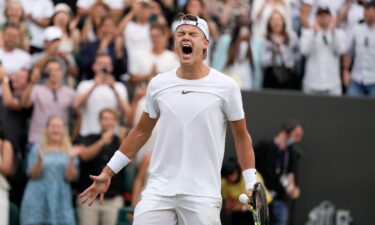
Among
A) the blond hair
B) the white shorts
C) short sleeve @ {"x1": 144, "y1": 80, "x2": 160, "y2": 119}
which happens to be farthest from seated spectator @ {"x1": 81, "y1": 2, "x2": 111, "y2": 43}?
the white shorts

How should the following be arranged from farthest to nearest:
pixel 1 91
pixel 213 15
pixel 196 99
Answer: pixel 213 15 < pixel 1 91 < pixel 196 99

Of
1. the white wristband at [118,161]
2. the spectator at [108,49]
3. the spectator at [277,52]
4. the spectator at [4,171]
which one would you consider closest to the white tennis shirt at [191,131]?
the white wristband at [118,161]

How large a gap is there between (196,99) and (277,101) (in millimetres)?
7262

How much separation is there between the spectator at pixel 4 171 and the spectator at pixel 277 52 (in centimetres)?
415

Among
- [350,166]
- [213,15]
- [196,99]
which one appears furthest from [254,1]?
[196,99]

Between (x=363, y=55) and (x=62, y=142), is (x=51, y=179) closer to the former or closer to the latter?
(x=62, y=142)

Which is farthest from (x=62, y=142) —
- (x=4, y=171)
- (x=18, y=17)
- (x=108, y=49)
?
(x=18, y=17)

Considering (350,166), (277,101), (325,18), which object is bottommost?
(350,166)

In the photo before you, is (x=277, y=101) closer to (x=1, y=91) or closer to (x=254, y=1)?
(x=254, y=1)

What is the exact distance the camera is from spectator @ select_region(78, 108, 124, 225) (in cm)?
1294

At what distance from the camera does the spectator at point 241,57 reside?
14.8 meters

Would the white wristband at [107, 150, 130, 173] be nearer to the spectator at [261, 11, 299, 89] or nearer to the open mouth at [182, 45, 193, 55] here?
the open mouth at [182, 45, 193, 55]

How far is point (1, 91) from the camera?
1359 cm

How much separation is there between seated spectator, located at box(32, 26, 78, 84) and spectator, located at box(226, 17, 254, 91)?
223cm
